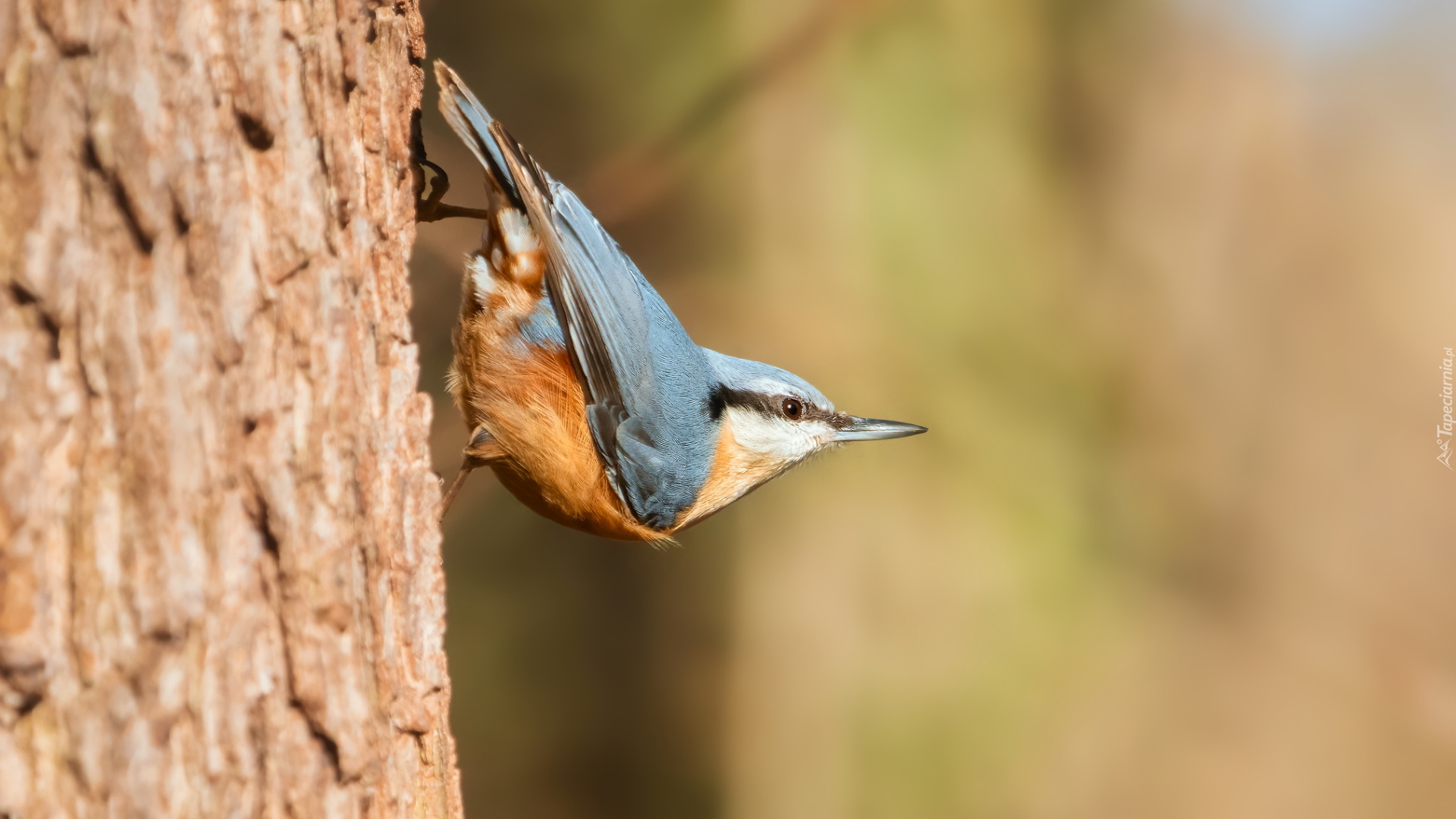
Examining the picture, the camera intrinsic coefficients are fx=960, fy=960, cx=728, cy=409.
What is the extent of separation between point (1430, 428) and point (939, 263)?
73.5 inches

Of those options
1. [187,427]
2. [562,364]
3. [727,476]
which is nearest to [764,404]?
[727,476]

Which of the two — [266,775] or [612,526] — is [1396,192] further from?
[266,775]

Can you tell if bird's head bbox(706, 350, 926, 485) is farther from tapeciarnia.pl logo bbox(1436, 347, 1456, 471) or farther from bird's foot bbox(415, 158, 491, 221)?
tapeciarnia.pl logo bbox(1436, 347, 1456, 471)

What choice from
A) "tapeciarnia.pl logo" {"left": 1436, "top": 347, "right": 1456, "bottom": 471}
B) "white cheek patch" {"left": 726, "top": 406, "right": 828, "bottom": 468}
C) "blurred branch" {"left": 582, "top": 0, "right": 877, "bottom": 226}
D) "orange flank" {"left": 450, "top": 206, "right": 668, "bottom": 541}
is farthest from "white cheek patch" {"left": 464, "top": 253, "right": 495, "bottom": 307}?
"tapeciarnia.pl logo" {"left": 1436, "top": 347, "right": 1456, "bottom": 471}

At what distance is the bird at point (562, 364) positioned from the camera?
188 centimetres

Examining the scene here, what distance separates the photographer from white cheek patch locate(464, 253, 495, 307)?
193cm

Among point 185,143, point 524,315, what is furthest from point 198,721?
point 524,315

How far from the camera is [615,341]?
1.94 m

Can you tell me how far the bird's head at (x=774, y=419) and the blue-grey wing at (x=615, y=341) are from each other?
153 millimetres

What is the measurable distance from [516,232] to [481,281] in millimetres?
125

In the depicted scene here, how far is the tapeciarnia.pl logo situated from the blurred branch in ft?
8.24

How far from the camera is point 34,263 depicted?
0.85m

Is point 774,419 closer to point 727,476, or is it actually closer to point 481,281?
point 727,476

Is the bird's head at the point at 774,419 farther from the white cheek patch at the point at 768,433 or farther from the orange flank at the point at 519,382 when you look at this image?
the orange flank at the point at 519,382
